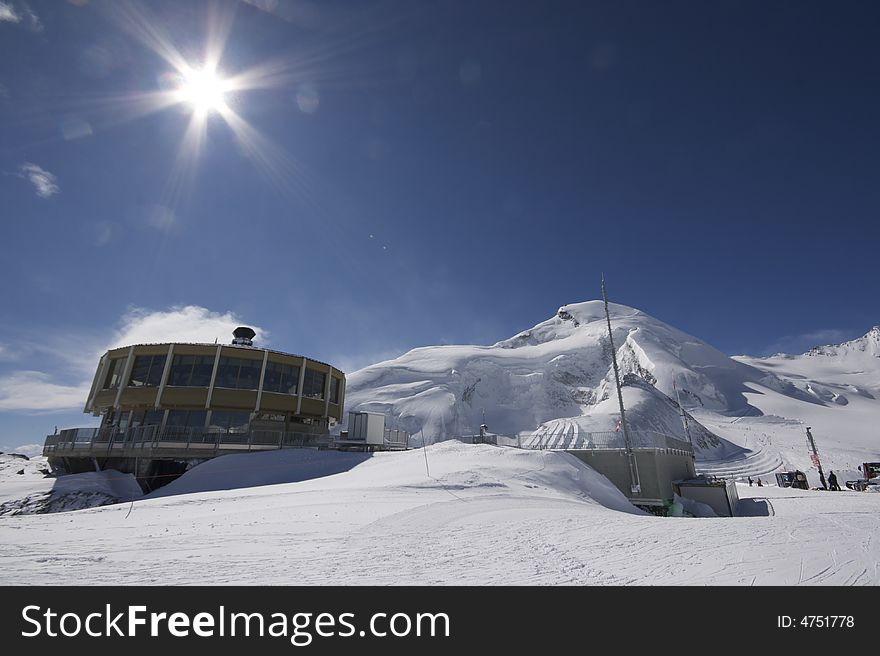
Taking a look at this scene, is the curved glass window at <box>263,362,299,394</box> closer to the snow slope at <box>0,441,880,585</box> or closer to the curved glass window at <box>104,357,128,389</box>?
the curved glass window at <box>104,357,128,389</box>

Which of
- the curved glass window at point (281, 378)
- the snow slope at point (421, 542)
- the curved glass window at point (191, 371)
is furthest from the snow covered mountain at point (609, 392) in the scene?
the snow slope at point (421, 542)

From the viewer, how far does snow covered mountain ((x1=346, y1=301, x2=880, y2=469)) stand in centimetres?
8075

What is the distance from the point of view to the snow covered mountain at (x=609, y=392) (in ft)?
265

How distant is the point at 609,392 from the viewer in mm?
113812

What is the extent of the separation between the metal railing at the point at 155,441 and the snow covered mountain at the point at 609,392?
173 ft

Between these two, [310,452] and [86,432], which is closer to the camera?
[310,452]

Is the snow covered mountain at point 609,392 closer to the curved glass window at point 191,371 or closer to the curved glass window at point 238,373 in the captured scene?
the curved glass window at point 238,373

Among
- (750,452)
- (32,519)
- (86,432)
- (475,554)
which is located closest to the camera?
(475,554)

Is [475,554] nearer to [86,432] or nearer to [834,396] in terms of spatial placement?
[86,432]

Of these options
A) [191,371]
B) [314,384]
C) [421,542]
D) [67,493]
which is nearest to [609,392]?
[314,384]

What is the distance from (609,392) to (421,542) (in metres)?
116
